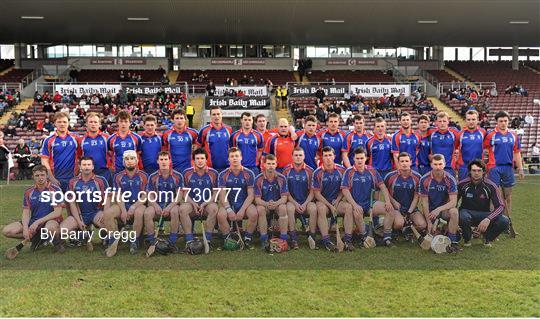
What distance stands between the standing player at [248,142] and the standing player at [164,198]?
4.31ft

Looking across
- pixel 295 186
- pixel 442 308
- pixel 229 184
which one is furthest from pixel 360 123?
pixel 442 308

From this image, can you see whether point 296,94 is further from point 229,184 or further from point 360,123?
point 229,184

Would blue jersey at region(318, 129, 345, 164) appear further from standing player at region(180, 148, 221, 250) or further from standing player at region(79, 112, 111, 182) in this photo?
standing player at region(79, 112, 111, 182)

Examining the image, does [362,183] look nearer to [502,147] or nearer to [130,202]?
[502,147]

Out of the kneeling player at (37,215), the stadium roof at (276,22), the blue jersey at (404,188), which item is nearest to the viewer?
the kneeling player at (37,215)

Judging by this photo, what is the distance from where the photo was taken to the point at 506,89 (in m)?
28.4

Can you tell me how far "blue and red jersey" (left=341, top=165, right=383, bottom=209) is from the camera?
701 centimetres

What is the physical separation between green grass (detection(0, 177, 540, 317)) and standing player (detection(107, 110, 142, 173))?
1.45 m

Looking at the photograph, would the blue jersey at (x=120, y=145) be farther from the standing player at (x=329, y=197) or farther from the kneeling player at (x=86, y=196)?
the standing player at (x=329, y=197)

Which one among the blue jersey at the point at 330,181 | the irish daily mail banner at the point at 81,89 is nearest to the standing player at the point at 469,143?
the blue jersey at the point at 330,181

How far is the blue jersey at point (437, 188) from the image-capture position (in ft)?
22.7

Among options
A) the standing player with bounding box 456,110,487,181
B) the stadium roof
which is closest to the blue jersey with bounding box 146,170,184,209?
the standing player with bounding box 456,110,487,181

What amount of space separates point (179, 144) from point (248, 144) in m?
1.05

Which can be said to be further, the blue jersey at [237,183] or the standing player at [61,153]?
the standing player at [61,153]
